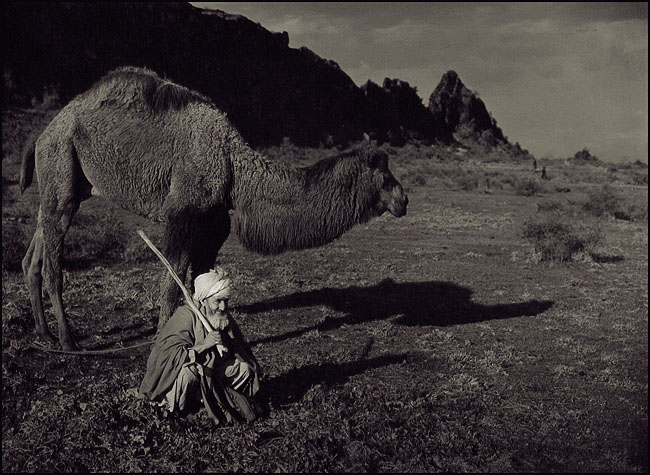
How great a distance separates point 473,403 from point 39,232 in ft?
17.3

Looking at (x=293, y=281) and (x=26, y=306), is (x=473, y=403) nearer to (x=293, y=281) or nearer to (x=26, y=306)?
(x=293, y=281)

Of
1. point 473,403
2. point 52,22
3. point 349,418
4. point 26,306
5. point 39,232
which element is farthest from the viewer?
point 52,22

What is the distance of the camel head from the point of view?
671 centimetres

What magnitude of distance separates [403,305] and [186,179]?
439 centimetres

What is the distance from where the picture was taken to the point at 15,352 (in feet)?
21.9

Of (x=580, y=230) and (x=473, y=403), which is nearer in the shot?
(x=473, y=403)

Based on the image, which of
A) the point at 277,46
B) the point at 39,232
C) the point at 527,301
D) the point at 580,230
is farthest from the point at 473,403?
the point at 277,46

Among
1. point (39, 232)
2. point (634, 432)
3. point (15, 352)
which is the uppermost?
point (39, 232)

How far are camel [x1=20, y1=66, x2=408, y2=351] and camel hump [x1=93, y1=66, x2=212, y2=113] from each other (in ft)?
0.04

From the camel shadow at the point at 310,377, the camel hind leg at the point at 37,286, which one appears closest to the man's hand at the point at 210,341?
the camel shadow at the point at 310,377

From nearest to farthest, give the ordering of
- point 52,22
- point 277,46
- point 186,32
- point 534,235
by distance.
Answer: point 534,235
point 52,22
point 186,32
point 277,46

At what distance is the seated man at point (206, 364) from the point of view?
458 cm

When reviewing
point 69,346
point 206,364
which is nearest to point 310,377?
point 206,364

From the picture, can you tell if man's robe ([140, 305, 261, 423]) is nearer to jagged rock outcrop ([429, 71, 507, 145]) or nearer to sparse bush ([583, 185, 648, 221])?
sparse bush ([583, 185, 648, 221])
